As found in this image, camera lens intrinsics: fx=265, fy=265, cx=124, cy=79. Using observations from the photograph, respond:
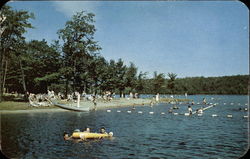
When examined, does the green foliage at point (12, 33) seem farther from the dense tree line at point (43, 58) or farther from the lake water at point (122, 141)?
the lake water at point (122, 141)

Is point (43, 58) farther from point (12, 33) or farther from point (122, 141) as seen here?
point (122, 141)

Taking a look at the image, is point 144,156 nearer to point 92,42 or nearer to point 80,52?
point 80,52

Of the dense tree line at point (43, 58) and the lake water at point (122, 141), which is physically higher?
the dense tree line at point (43, 58)

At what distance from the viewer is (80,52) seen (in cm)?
5628

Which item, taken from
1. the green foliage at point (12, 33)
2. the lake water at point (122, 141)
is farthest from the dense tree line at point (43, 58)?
the lake water at point (122, 141)

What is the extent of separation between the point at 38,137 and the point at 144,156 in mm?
11176

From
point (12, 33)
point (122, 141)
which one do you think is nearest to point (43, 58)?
point (12, 33)

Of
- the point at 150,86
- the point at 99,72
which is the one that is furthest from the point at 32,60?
the point at 150,86

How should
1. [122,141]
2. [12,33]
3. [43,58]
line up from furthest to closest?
[43,58] < [12,33] < [122,141]

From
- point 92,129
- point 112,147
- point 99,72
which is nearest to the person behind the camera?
point 112,147

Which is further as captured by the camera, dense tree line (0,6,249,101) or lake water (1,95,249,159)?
dense tree line (0,6,249,101)

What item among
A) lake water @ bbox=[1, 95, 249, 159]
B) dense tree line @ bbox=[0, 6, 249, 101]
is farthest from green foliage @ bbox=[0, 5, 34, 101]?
lake water @ bbox=[1, 95, 249, 159]

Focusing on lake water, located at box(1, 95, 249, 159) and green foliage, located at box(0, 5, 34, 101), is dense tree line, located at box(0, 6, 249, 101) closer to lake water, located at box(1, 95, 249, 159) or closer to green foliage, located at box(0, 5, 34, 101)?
green foliage, located at box(0, 5, 34, 101)

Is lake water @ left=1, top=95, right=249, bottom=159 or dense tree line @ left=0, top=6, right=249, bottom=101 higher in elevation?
dense tree line @ left=0, top=6, right=249, bottom=101
